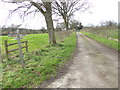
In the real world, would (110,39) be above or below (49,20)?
below

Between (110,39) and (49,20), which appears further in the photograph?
(110,39)

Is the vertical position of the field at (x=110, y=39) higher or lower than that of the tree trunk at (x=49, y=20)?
lower

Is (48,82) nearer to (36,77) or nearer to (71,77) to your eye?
(36,77)

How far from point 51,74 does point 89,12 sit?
693 inches

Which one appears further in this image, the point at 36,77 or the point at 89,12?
the point at 89,12

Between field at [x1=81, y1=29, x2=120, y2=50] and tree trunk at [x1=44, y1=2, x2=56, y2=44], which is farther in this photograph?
tree trunk at [x1=44, y1=2, x2=56, y2=44]

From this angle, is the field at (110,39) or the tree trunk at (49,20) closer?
the field at (110,39)

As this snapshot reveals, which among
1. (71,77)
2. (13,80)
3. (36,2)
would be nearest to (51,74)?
(71,77)

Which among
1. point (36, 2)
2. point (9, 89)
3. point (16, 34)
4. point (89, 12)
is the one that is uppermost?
point (89, 12)

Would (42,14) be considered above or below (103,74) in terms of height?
above

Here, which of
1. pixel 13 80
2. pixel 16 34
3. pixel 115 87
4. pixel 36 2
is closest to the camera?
pixel 115 87

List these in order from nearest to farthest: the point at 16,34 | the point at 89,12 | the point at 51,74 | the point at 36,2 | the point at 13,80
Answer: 1. the point at 13,80
2. the point at 51,74
3. the point at 16,34
4. the point at 36,2
5. the point at 89,12

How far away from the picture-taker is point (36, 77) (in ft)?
11.2

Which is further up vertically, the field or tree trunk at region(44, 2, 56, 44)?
tree trunk at region(44, 2, 56, 44)
